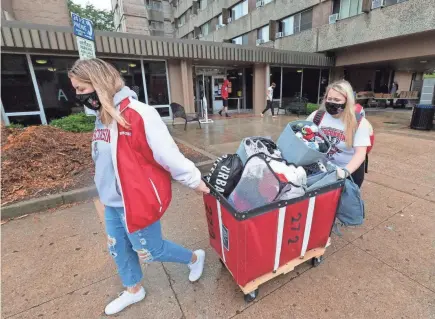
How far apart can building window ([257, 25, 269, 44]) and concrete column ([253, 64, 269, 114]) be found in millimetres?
7063

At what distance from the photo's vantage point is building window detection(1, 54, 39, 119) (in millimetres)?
8109

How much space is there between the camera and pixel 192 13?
29.2 meters

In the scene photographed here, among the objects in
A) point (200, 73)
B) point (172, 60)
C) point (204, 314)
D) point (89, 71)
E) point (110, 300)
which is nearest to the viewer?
point (89, 71)

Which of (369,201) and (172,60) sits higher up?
(172,60)

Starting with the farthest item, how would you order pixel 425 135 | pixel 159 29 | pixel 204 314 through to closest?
1. pixel 159 29
2. pixel 425 135
3. pixel 204 314

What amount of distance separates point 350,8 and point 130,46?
12.2m

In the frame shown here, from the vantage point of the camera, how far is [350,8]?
13016 millimetres

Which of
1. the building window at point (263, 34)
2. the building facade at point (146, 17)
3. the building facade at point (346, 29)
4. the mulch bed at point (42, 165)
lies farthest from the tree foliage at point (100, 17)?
the mulch bed at point (42, 165)

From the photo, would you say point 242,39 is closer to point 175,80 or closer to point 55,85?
point 175,80

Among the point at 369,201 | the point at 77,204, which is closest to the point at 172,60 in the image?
the point at 77,204

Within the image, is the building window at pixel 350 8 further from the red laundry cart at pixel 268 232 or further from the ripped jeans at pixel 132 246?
the ripped jeans at pixel 132 246

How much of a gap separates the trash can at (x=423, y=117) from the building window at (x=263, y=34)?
1325 centimetres

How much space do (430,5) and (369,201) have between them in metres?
11.9

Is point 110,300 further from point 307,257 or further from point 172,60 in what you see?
point 172,60
